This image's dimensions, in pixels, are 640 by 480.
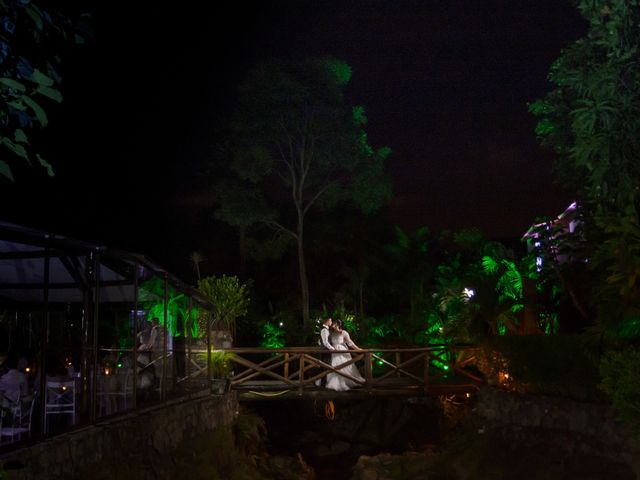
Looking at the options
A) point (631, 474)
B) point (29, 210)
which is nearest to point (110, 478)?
point (631, 474)

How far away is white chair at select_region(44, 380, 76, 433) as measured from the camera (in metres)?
9.40

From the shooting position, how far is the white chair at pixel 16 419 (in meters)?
8.27

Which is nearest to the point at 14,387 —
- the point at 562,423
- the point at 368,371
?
the point at 562,423

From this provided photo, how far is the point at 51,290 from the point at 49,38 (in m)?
9.98

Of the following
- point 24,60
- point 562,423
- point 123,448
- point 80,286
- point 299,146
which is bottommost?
point 562,423

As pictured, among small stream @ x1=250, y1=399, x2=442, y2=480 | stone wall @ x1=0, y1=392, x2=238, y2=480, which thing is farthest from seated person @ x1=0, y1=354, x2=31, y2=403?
small stream @ x1=250, y1=399, x2=442, y2=480

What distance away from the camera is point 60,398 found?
10000mm

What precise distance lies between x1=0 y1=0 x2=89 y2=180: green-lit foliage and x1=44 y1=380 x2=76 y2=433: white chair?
22.4 ft

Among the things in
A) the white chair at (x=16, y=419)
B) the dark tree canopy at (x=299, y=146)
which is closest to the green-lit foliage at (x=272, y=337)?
the dark tree canopy at (x=299, y=146)

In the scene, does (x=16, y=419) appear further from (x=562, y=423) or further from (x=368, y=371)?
(x=368, y=371)

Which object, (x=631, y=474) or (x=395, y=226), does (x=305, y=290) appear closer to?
(x=395, y=226)

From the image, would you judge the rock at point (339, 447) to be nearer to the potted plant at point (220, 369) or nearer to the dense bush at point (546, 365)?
the potted plant at point (220, 369)

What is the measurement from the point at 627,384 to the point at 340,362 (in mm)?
9516

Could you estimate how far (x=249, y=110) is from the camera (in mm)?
24875
